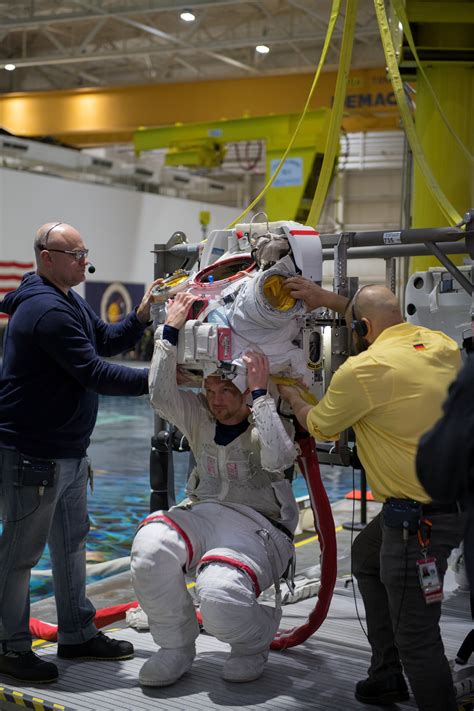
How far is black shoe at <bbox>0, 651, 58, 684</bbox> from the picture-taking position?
11.9 feet

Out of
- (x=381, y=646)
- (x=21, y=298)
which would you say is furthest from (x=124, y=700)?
(x=21, y=298)

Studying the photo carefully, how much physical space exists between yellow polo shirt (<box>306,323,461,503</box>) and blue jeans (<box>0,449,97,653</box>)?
1298mm

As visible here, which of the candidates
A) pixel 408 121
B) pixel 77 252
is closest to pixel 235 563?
pixel 77 252

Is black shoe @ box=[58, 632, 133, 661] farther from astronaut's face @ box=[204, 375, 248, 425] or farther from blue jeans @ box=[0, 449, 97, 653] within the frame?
astronaut's face @ box=[204, 375, 248, 425]

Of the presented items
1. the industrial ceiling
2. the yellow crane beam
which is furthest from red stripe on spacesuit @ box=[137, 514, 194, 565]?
the yellow crane beam

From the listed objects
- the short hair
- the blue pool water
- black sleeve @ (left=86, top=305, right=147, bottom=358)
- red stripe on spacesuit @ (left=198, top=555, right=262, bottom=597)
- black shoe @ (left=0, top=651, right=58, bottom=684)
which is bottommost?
the blue pool water

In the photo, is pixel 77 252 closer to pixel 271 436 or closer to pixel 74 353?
pixel 74 353

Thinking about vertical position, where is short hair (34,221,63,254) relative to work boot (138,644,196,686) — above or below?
above

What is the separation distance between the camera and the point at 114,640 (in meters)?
3.96

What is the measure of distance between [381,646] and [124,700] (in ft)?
3.37

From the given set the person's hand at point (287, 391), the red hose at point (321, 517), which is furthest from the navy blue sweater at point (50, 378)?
the red hose at point (321, 517)

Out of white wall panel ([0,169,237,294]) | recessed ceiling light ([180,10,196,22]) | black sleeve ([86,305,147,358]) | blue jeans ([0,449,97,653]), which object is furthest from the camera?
white wall panel ([0,169,237,294])

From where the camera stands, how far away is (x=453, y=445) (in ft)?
7.11

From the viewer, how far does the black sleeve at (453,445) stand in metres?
2.15
